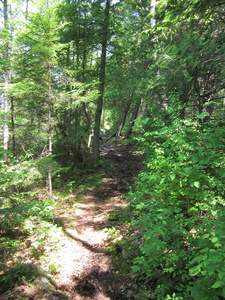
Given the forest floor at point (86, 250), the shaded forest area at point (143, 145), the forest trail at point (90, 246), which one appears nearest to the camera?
the shaded forest area at point (143, 145)

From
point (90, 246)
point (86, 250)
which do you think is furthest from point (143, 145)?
point (86, 250)

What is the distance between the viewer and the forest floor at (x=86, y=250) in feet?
11.8

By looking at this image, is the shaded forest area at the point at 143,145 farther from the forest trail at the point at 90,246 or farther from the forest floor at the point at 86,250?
the forest trail at the point at 90,246

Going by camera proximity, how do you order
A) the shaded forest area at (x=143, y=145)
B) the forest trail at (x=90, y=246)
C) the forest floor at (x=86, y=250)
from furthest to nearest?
the forest trail at (x=90, y=246) → the forest floor at (x=86, y=250) → the shaded forest area at (x=143, y=145)

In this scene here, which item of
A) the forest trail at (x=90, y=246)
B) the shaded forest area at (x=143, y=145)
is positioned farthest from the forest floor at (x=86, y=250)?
the shaded forest area at (x=143, y=145)

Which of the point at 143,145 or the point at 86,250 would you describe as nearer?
the point at 86,250

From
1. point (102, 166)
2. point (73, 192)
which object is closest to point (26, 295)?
point (73, 192)

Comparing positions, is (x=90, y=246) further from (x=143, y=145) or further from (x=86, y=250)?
(x=143, y=145)

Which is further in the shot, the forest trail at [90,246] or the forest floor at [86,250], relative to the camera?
the forest trail at [90,246]

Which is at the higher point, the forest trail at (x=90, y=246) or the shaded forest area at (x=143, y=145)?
the shaded forest area at (x=143, y=145)

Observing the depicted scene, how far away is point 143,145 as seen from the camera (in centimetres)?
812

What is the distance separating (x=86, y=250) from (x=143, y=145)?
15.9 ft

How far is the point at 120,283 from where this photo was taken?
3.83 m

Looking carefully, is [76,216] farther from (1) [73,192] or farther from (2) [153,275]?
(2) [153,275]
